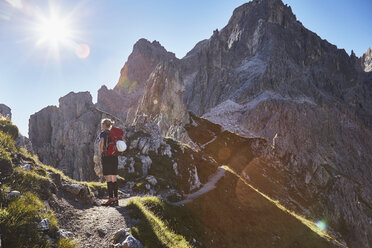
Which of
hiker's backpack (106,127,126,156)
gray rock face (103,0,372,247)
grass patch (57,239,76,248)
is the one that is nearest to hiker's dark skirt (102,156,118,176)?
hiker's backpack (106,127,126,156)

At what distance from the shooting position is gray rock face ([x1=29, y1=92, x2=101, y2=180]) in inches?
3701

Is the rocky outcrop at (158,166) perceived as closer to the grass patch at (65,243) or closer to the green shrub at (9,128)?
the green shrub at (9,128)

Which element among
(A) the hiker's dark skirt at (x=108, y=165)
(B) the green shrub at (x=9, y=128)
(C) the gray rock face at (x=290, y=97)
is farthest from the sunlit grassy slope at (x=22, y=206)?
(C) the gray rock face at (x=290, y=97)

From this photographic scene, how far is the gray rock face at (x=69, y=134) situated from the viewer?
94.0m

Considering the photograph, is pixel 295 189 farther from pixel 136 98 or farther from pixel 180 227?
pixel 136 98

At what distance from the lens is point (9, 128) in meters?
11.2

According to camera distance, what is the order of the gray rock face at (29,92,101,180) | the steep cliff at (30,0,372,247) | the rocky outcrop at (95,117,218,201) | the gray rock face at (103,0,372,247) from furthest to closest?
1. the gray rock face at (29,92,101,180)
2. the gray rock face at (103,0,372,247)
3. the steep cliff at (30,0,372,247)
4. the rocky outcrop at (95,117,218,201)

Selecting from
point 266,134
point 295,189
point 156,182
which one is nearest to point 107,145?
point 156,182

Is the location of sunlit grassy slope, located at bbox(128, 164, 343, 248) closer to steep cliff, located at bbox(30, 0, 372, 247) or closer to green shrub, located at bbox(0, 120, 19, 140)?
green shrub, located at bbox(0, 120, 19, 140)

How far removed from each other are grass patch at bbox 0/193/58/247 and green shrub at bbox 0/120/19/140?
605 centimetres

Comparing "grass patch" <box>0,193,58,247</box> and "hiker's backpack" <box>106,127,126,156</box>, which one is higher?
"hiker's backpack" <box>106,127,126,156</box>

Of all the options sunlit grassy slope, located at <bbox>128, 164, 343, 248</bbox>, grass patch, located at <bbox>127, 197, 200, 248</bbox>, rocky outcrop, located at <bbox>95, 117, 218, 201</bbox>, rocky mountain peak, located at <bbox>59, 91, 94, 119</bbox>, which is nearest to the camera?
grass patch, located at <bbox>127, 197, 200, 248</bbox>

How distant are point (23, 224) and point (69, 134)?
108 metres

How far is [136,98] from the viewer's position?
197375 mm
